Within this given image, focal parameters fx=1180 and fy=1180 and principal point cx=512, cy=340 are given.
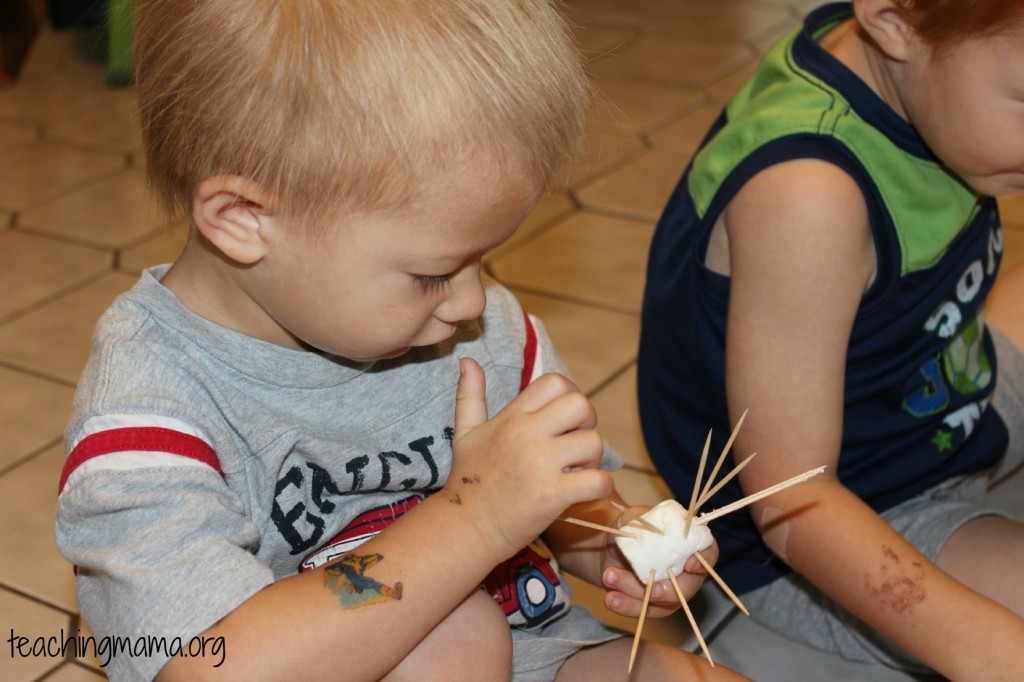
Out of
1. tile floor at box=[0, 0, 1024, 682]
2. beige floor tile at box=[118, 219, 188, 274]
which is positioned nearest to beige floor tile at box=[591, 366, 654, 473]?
tile floor at box=[0, 0, 1024, 682]

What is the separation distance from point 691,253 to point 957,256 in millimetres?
226

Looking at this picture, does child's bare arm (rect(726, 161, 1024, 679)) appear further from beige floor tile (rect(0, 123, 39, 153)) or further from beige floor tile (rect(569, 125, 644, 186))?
beige floor tile (rect(0, 123, 39, 153))

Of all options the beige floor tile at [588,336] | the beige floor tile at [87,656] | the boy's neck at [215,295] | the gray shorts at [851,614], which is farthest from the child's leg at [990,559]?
the beige floor tile at [87,656]

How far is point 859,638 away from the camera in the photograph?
0.98 metres

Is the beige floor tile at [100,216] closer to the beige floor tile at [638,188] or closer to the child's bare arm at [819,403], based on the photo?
the beige floor tile at [638,188]

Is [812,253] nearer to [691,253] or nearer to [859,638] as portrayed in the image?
[691,253]

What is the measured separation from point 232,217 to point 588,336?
0.81 m

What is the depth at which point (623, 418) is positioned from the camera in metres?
1.31

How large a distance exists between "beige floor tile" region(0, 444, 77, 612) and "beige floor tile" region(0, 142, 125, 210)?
755 mm

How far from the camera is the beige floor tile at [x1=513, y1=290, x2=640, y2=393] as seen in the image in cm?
140

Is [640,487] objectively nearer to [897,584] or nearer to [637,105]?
[897,584]

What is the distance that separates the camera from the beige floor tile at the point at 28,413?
4.06 feet

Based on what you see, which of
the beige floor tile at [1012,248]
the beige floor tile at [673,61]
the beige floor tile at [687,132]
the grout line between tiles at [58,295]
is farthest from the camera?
the beige floor tile at [673,61]

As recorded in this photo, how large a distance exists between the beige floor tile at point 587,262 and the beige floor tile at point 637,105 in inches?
14.7
